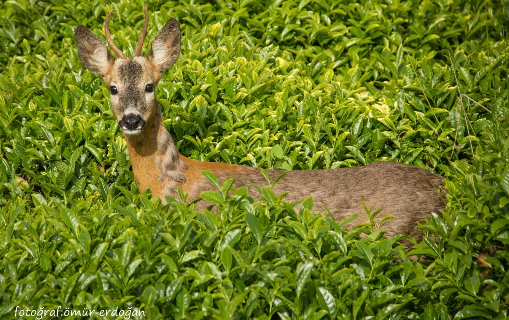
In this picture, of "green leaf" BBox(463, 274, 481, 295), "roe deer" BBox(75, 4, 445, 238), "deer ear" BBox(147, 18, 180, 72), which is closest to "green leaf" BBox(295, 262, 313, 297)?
"green leaf" BBox(463, 274, 481, 295)

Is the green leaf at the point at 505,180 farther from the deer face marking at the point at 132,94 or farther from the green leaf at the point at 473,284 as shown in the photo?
the deer face marking at the point at 132,94

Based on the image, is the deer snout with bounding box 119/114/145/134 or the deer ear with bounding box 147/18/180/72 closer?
the deer snout with bounding box 119/114/145/134

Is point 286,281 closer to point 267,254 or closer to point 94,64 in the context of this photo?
point 267,254

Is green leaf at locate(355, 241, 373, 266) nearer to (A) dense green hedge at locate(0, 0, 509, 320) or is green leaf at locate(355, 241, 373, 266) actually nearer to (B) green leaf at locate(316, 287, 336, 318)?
(A) dense green hedge at locate(0, 0, 509, 320)

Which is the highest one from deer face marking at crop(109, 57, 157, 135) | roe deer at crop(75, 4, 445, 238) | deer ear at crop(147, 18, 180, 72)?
deer ear at crop(147, 18, 180, 72)

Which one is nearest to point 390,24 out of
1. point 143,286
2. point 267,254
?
point 267,254

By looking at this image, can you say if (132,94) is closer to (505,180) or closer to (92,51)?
(92,51)

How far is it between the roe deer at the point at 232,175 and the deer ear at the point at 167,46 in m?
0.06

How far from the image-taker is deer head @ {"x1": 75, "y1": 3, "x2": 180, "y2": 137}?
5.07 metres

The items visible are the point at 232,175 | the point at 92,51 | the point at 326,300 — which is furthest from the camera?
the point at 92,51

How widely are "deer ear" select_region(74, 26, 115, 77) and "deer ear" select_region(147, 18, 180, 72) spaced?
1.44ft

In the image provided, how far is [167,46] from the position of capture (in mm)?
5680

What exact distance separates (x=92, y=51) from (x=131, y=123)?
3.54 ft

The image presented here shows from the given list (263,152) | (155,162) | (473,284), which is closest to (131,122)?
(155,162)
